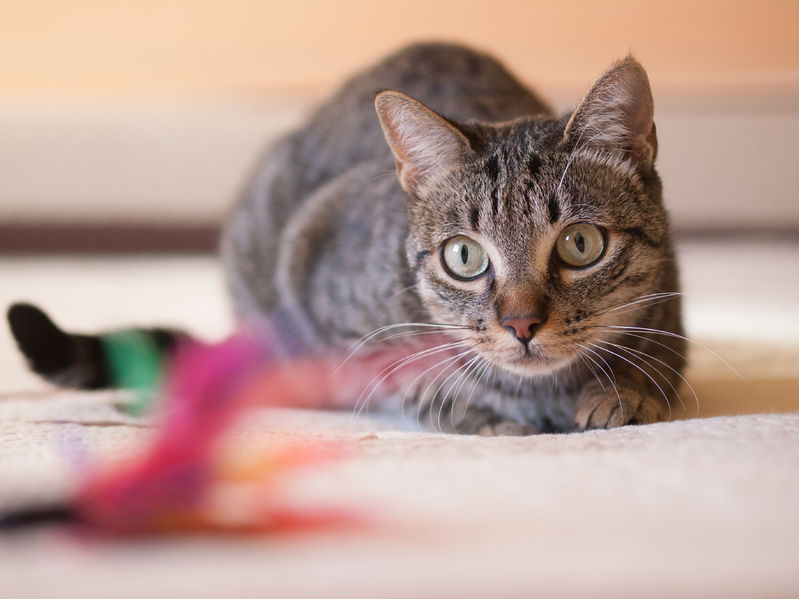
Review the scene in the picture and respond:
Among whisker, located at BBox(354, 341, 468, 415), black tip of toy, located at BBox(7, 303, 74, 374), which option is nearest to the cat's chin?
whisker, located at BBox(354, 341, 468, 415)

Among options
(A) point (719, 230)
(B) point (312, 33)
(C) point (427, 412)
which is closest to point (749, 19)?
(A) point (719, 230)

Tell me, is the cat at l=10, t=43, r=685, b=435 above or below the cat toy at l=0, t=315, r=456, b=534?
above

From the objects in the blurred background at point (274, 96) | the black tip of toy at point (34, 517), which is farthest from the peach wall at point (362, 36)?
the black tip of toy at point (34, 517)

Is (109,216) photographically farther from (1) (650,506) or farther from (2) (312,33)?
(1) (650,506)

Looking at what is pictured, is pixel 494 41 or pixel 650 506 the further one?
pixel 494 41

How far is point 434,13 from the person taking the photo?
3188mm

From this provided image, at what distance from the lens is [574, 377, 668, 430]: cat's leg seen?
1026 mm

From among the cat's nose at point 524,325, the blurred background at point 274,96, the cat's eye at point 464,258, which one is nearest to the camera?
the cat's nose at point 524,325

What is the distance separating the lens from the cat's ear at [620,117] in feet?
3.43

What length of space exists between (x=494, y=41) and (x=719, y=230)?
1217mm

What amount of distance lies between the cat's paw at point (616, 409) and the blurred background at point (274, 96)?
1.90m

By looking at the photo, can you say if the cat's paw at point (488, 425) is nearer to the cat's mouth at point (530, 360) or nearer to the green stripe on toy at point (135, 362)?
the cat's mouth at point (530, 360)

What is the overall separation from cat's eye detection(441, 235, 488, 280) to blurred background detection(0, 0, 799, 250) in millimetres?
1845

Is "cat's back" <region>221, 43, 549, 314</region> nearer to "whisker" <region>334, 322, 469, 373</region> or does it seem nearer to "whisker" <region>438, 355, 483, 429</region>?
"whisker" <region>334, 322, 469, 373</region>
